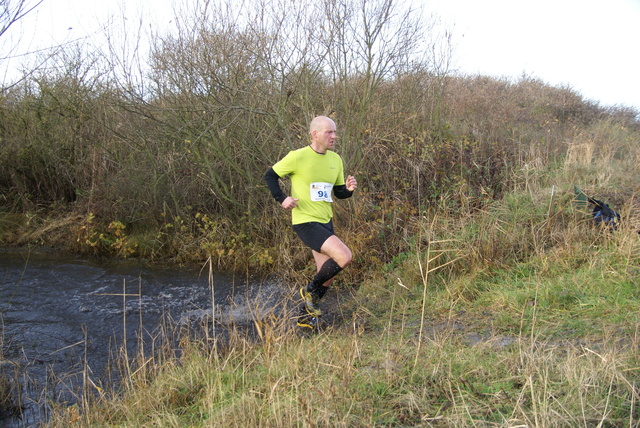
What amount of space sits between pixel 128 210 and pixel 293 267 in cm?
414

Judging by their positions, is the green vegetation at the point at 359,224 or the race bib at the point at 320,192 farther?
the race bib at the point at 320,192

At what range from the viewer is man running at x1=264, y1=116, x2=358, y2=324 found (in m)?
4.93

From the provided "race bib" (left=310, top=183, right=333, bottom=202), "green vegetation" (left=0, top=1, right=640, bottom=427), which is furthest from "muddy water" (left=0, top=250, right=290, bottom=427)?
"race bib" (left=310, top=183, right=333, bottom=202)

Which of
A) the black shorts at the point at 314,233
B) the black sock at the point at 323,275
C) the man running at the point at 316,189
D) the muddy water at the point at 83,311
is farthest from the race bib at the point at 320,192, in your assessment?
the muddy water at the point at 83,311

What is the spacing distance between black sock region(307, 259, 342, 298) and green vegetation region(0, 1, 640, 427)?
507 millimetres

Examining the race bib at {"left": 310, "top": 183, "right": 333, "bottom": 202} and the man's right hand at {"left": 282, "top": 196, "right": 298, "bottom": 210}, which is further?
the race bib at {"left": 310, "top": 183, "right": 333, "bottom": 202}

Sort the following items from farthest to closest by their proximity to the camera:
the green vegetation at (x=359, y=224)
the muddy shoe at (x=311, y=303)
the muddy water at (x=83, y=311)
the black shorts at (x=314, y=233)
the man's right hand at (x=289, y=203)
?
1. the muddy shoe at (x=311, y=303)
2. the black shorts at (x=314, y=233)
3. the man's right hand at (x=289, y=203)
4. the muddy water at (x=83, y=311)
5. the green vegetation at (x=359, y=224)

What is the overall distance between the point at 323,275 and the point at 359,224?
2660 mm

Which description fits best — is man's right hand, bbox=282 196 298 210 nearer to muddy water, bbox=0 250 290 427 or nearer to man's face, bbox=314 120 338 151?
man's face, bbox=314 120 338 151

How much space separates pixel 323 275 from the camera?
5.16 meters

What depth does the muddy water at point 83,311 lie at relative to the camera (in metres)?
4.38

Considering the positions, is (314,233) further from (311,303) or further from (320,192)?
(311,303)

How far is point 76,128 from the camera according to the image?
10.8 metres

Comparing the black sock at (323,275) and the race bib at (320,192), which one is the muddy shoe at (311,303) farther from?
the race bib at (320,192)
